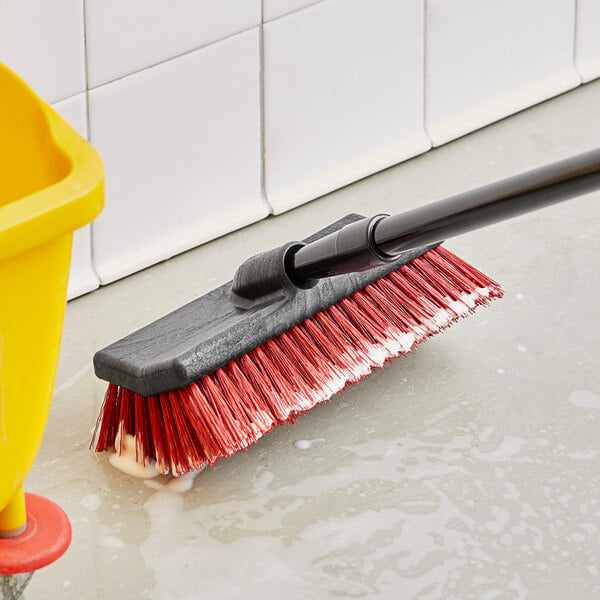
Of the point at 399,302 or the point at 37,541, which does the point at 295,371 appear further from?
the point at 37,541

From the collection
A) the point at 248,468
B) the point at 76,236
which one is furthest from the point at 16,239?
the point at 76,236

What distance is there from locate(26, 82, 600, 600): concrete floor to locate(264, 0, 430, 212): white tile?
226mm

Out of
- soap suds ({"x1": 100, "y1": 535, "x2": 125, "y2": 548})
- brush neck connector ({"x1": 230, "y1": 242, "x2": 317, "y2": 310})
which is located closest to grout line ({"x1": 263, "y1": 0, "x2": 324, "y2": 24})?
brush neck connector ({"x1": 230, "y1": 242, "x2": 317, "y2": 310})

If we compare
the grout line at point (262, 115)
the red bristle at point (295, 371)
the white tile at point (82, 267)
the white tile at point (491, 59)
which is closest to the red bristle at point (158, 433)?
the red bristle at point (295, 371)

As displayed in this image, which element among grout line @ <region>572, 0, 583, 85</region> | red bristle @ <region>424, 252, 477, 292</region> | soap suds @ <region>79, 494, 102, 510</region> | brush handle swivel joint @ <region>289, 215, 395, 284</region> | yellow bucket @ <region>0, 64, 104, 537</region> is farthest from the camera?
grout line @ <region>572, 0, 583, 85</region>

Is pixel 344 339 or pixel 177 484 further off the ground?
pixel 344 339

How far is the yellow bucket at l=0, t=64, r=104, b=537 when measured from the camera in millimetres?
699

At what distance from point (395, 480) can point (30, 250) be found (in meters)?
0.48

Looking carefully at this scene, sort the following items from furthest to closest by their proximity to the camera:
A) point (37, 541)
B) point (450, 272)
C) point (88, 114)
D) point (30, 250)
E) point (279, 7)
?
point (279, 7)
point (88, 114)
point (450, 272)
point (37, 541)
point (30, 250)

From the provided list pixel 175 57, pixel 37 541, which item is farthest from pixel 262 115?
pixel 37 541

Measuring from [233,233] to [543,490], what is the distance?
596mm

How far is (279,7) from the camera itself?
4.56ft

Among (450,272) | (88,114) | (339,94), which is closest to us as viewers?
(450,272)

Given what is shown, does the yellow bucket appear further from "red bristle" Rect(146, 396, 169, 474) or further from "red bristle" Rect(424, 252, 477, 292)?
"red bristle" Rect(424, 252, 477, 292)
